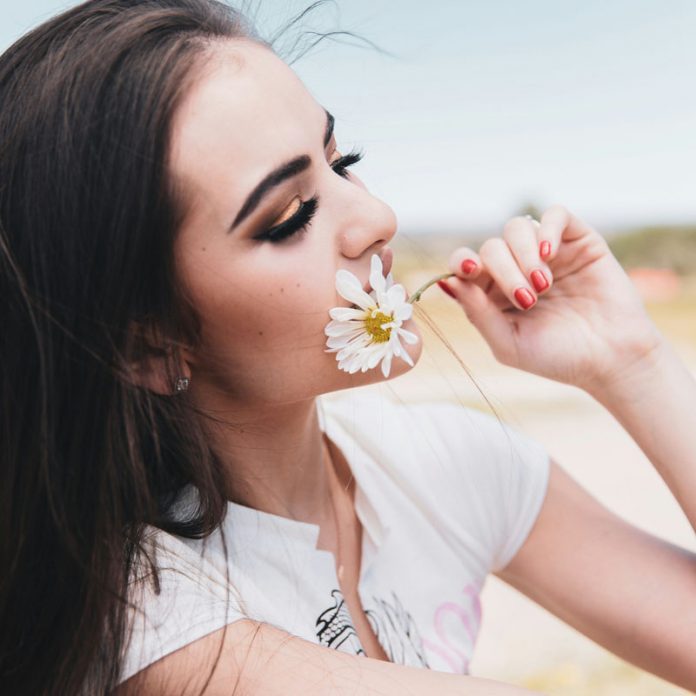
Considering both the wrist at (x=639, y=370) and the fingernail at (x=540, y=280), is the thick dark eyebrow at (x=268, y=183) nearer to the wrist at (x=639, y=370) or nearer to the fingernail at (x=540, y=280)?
the fingernail at (x=540, y=280)

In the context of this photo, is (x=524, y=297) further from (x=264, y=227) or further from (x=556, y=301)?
(x=264, y=227)

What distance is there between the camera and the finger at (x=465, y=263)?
2.13 m

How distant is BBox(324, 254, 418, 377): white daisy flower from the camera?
1.71 metres

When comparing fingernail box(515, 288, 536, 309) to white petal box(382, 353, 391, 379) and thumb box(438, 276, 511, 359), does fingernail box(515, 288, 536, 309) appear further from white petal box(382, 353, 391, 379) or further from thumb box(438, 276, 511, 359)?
white petal box(382, 353, 391, 379)

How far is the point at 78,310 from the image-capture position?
5.31ft

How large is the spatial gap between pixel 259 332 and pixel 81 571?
57 cm

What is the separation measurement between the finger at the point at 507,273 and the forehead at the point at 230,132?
61cm

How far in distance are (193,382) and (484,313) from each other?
79 cm

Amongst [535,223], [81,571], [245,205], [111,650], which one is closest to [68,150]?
[245,205]

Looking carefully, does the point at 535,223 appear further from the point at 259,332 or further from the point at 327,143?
the point at 259,332

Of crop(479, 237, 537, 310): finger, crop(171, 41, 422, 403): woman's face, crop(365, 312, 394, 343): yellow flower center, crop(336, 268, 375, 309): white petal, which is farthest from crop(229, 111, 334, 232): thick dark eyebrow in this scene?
crop(479, 237, 537, 310): finger

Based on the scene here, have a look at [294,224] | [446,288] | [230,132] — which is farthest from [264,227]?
[446,288]

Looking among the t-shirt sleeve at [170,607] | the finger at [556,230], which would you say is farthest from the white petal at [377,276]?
the t-shirt sleeve at [170,607]

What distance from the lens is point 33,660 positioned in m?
1.62
